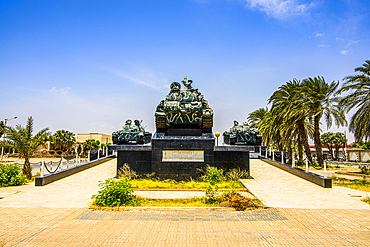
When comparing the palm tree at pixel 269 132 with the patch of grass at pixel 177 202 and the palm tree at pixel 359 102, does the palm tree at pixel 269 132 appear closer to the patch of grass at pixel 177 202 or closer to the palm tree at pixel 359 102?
the palm tree at pixel 359 102

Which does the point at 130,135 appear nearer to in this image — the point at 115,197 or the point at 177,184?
the point at 177,184

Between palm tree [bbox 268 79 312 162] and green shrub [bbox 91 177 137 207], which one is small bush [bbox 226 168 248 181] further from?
palm tree [bbox 268 79 312 162]

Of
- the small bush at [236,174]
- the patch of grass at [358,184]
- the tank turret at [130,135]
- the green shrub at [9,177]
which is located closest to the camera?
the green shrub at [9,177]

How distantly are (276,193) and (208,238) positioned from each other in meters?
5.51

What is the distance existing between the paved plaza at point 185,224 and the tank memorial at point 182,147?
3.87 metres

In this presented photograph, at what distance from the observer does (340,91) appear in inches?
630

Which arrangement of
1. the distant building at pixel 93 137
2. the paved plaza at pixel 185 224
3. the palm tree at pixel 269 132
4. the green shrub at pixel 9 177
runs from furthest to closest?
the distant building at pixel 93 137
the palm tree at pixel 269 132
the green shrub at pixel 9 177
the paved plaza at pixel 185 224

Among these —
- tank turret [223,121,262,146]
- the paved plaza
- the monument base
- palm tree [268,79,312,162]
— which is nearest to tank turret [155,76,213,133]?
the monument base

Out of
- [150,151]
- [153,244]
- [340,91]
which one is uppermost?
[340,91]

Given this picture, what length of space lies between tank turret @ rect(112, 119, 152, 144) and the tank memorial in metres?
2.24

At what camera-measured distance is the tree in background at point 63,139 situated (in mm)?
53969

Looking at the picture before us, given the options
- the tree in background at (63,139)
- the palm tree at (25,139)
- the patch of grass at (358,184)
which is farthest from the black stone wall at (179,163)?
the tree in background at (63,139)

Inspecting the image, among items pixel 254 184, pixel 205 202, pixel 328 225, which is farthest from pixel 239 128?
pixel 328 225

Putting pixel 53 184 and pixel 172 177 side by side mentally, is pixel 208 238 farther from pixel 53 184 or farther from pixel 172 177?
pixel 53 184
